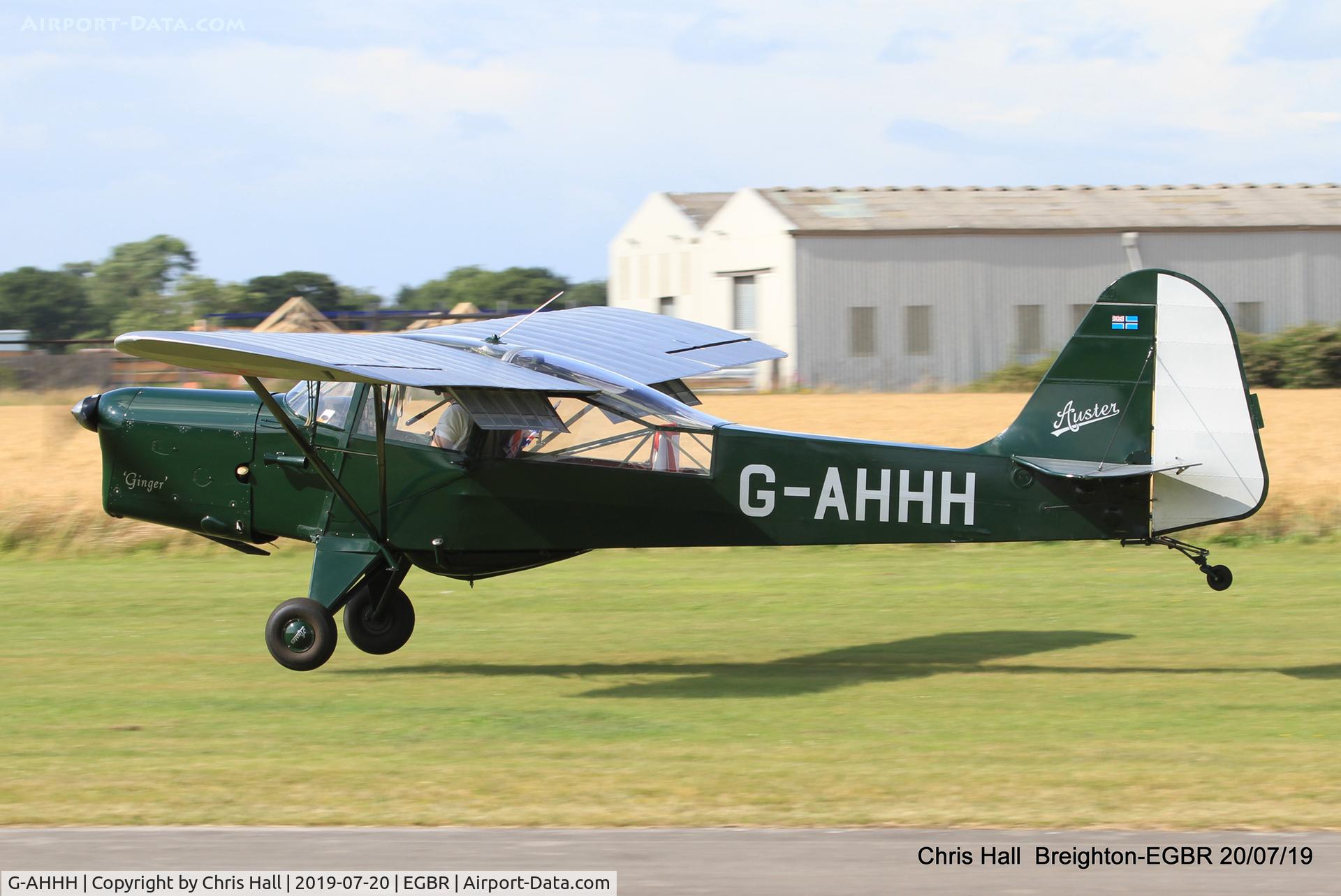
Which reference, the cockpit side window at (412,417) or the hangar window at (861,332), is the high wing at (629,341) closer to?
the cockpit side window at (412,417)

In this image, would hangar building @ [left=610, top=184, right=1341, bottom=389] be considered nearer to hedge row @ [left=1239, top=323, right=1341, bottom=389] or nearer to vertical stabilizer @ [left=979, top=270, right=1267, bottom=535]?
hedge row @ [left=1239, top=323, right=1341, bottom=389]

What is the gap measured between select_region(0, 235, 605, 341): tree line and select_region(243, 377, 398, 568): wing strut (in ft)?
165

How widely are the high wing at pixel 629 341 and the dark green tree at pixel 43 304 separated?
78208 millimetres

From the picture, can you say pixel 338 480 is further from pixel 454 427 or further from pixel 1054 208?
pixel 1054 208

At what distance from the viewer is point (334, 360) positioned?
8.52 meters

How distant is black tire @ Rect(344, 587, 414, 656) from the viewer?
35.1 feet

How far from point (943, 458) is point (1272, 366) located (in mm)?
27389

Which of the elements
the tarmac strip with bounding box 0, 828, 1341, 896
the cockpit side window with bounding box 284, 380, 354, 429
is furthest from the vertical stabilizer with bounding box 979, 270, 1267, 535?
the cockpit side window with bounding box 284, 380, 354, 429

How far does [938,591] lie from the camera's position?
1362cm

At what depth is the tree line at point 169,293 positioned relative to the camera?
76000 millimetres

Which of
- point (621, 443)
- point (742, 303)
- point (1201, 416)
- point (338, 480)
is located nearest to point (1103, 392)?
point (1201, 416)

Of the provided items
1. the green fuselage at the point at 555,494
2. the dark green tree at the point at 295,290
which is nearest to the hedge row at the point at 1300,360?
the green fuselage at the point at 555,494

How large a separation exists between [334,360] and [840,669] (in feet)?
13.3

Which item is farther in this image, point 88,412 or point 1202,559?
point 88,412
